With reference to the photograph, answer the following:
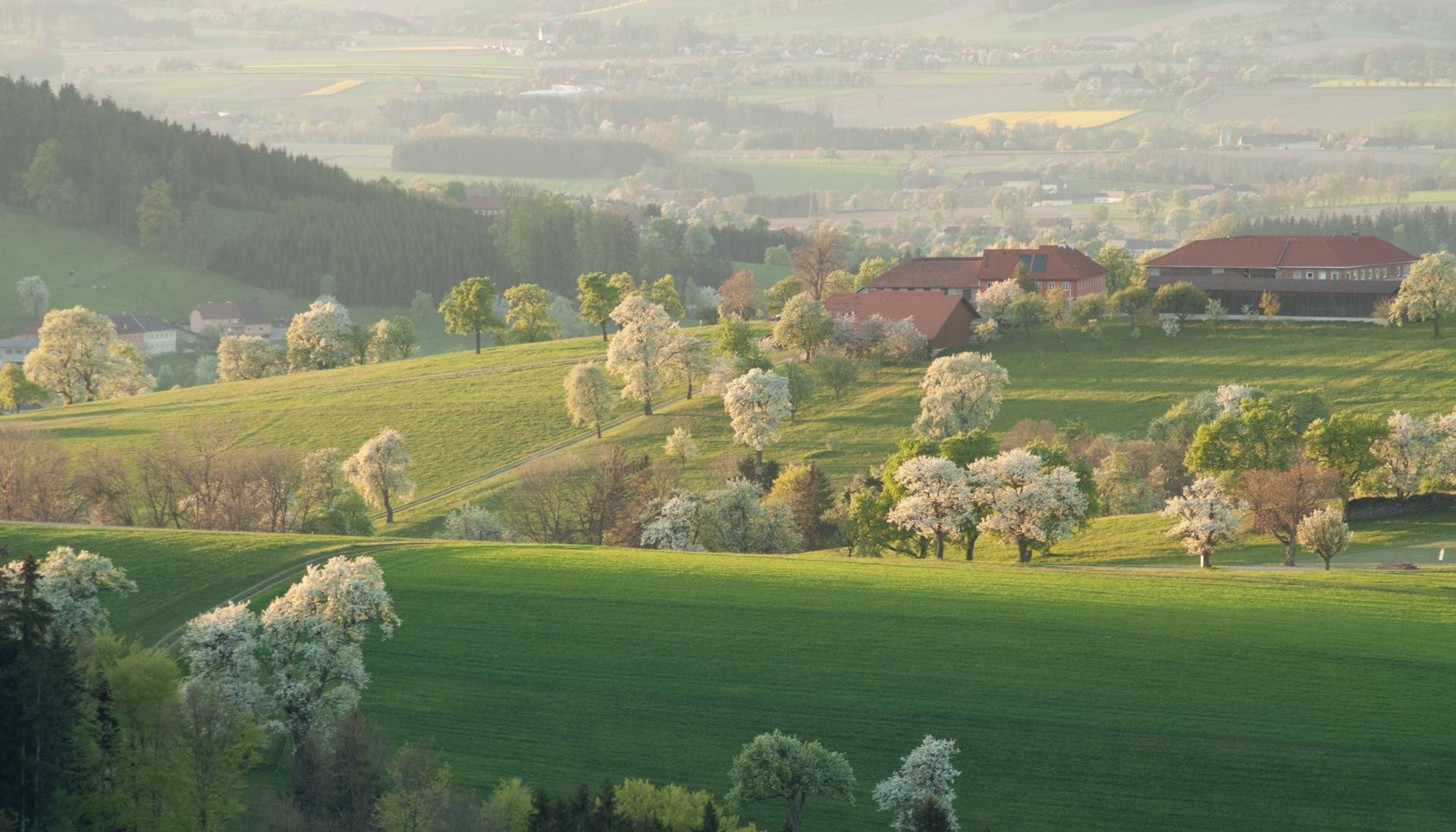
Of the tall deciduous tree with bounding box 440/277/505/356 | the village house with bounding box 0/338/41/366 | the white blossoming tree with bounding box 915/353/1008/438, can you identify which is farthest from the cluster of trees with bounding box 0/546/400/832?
the village house with bounding box 0/338/41/366

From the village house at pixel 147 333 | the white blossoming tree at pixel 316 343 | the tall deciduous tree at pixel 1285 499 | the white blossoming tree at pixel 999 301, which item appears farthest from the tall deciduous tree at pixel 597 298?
the tall deciduous tree at pixel 1285 499

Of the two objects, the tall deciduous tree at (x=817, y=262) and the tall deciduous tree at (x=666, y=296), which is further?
the tall deciduous tree at (x=817, y=262)

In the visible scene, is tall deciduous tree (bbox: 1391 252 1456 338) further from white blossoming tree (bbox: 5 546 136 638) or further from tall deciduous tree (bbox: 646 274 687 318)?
white blossoming tree (bbox: 5 546 136 638)

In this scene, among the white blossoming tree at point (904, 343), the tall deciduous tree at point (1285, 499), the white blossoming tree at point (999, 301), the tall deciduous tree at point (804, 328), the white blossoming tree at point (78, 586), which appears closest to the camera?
the white blossoming tree at point (78, 586)

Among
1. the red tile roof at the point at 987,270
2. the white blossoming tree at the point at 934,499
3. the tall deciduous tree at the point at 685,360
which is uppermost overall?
the red tile roof at the point at 987,270

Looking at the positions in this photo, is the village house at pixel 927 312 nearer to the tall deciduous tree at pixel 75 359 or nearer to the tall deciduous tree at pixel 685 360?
the tall deciduous tree at pixel 685 360
